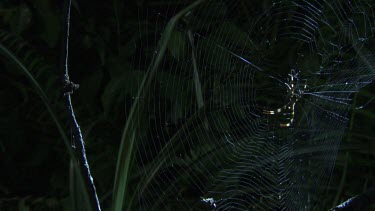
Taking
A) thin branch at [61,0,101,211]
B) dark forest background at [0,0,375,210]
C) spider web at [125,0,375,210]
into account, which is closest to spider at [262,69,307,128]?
spider web at [125,0,375,210]

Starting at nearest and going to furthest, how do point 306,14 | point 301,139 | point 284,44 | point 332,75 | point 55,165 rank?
point 332,75 < point 301,139 < point 306,14 < point 284,44 < point 55,165

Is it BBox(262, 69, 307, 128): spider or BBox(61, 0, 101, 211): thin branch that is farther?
BBox(262, 69, 307, 128): spider

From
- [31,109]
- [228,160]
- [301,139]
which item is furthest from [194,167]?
[31,109]

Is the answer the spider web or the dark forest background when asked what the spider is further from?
the dark forest background

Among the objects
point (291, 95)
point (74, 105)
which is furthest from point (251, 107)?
point (74, 105)

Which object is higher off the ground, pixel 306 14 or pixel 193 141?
pixel 306 14

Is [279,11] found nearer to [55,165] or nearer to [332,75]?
[332,75]

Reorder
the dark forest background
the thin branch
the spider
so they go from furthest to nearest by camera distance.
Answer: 1. the dark forest background
2. the spider
3. the thin branch

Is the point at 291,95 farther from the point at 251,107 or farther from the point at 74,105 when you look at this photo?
the point at 74,105
